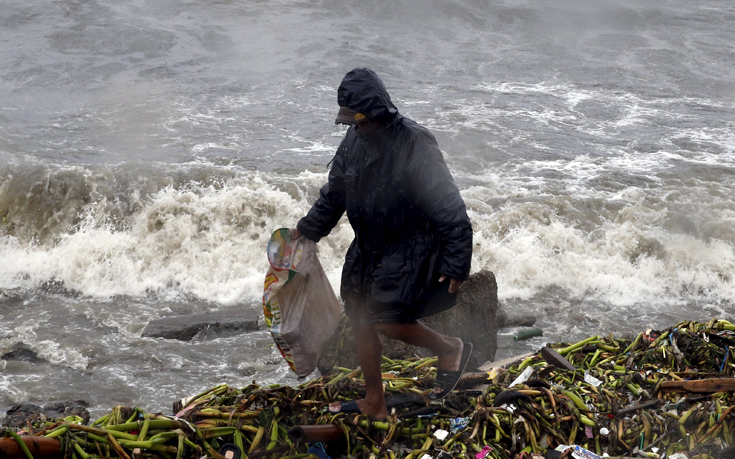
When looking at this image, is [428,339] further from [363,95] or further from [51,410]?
[51,410]

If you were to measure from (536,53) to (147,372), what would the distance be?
704 inches

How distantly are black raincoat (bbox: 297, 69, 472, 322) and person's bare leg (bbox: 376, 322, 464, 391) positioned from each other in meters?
0.09

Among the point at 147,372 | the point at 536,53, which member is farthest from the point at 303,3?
the point at 147,372

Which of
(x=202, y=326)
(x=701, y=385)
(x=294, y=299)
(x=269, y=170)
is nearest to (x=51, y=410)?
(x=202, y=326)

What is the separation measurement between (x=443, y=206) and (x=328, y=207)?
28.1 inches

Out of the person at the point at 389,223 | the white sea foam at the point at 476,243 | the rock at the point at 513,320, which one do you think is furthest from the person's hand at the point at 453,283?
the white sea foam at the point at 476,243

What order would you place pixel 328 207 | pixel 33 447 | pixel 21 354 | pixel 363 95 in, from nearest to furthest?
pixel 33 447
pixel 363 95
pixel 328 207
pixel 21 354

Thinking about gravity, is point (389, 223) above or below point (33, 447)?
above

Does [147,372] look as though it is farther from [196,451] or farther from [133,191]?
[133,191]

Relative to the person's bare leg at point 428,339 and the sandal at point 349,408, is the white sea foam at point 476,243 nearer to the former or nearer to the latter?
the sandal at point 349,408

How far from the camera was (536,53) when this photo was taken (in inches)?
854

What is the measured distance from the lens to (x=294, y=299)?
3807 mm

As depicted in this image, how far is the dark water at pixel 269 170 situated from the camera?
27.1ft

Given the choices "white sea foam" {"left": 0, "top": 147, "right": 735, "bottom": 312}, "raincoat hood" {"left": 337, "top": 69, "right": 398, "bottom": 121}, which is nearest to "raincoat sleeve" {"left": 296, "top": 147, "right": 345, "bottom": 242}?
"raincoat hood" {"left": 337, "top": 69, "right": 398, "bottom": 121}
